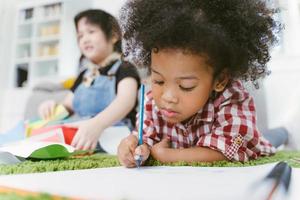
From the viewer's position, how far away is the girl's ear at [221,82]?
1.54ft

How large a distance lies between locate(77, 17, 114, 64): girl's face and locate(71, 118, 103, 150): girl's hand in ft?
0.62

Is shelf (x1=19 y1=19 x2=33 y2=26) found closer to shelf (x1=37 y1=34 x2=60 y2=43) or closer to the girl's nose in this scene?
shelf (x1=37 y1=34 x2=60 y2=43)

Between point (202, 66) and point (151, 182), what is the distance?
0.54 ft

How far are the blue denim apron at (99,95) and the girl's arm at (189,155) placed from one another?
24cm

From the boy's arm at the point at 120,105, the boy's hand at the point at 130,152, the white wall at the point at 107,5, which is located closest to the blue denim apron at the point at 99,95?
the boy's arm at the point at 120,105

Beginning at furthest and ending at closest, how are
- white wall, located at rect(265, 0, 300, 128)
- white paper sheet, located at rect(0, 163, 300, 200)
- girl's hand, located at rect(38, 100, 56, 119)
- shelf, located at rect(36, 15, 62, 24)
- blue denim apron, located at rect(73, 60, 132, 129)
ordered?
shelf, located at rect(36, 15, 62, 24) < girl's hand, located at rect(38, 100, 56, 119) < blue denim apron, located at rect(73, 60, 132, 129) < white wall, located at rect(265, 0, 300, 128) < white paper sheet, located at rect(0, 163, 300, 200)

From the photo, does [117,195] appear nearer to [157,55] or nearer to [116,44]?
[157,55]

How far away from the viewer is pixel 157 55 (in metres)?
0.45

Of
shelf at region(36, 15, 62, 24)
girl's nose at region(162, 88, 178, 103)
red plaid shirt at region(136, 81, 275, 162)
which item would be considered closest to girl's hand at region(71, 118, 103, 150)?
red plaid shirt at region(136, 81, 275, 162)

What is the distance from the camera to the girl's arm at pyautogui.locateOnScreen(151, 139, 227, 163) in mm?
448

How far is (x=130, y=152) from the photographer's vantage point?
0.45 m

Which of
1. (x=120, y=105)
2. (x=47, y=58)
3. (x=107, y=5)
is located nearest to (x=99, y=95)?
(x=120, y=105)

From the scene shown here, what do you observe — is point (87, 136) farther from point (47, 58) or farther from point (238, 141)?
point (47, 58)

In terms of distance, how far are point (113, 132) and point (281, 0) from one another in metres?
0.34
